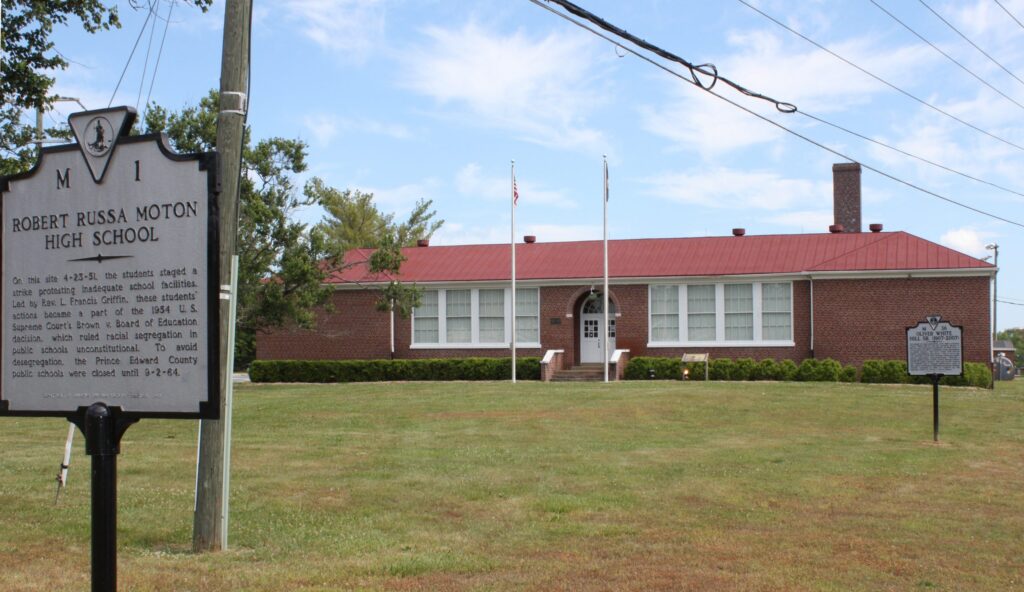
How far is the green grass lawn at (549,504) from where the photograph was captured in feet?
27.4

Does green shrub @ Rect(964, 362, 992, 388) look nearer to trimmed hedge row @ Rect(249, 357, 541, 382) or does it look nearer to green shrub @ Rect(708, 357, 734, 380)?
green shrub @ Rect(708, 357, 734, 380)

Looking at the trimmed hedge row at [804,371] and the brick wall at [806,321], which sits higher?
the brick wall at [806,321]

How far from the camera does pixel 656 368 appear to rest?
121 ft

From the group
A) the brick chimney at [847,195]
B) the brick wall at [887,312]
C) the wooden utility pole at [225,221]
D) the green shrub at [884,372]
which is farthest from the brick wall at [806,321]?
the wooden utility pole at [225,221]

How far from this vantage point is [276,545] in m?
9.37

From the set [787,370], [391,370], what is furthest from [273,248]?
[787,370]

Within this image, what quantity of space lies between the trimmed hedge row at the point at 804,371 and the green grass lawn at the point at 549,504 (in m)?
12.5

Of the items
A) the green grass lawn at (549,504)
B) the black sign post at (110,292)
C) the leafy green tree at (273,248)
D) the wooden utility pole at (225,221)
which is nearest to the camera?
the black sign post at (110,292)

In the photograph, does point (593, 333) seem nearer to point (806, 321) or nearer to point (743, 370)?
point (743, 370)

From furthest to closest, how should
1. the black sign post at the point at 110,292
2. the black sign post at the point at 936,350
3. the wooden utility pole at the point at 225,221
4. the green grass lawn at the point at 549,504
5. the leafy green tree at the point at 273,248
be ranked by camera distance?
the leafy green tree at the point at 273,248 < the black sign post at the point at 936,350 < the wooden utility pole at the point at 225,221 < the green grass lawn at the point at 549,504 < the black sign post at the point at 110,292

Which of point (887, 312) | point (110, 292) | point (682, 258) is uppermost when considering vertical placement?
point (682, 258)

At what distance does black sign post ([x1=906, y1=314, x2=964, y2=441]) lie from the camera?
19.2 metres

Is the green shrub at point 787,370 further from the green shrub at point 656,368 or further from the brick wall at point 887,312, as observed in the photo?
the green shrub at point 656,368

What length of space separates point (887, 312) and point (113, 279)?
3463cm
